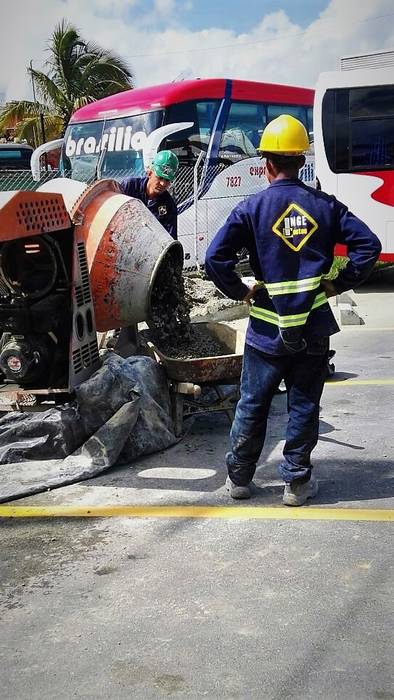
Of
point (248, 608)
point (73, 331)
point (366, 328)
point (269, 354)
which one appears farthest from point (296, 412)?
point (366, 328)

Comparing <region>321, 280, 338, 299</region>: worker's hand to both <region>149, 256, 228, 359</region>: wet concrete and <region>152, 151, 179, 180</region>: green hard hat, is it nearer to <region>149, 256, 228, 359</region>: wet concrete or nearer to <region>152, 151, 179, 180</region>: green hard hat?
<region>149, 256, 228, 359</region>: wet concrete

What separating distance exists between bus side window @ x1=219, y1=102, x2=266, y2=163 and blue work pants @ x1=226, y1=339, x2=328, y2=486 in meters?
12.5

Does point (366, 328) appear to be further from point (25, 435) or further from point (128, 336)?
point (25, 435)

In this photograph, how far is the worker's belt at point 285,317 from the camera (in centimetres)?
385

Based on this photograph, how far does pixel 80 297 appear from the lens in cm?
484

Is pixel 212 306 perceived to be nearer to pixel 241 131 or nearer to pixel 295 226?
pixel 295 226

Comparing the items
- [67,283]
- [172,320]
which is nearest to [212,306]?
[172,320]

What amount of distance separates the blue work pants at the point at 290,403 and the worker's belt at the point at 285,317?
18cm

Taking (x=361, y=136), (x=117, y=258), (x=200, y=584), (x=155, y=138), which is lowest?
(x=200, y=584)

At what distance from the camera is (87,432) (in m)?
4.86

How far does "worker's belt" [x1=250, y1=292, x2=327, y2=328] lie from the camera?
152 inches

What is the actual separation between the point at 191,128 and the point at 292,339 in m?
12.1

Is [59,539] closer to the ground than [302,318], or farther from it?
closer to the ground

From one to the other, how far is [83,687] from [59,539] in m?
1.25
